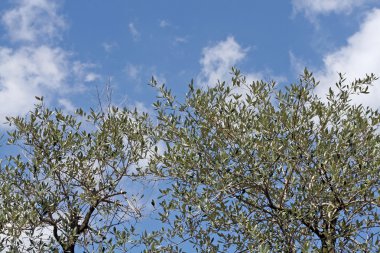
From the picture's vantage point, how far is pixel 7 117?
14062 millimetres

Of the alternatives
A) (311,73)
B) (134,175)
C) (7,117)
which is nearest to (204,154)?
(134,175)

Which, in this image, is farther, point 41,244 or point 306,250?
point 41,244

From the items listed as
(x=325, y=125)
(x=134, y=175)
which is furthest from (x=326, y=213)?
(x=134, y=175)

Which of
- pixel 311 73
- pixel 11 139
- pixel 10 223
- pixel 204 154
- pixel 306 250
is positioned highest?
pixel 311 73

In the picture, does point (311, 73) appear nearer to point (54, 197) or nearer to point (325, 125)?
point (325, 125)

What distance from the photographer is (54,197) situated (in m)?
13.0

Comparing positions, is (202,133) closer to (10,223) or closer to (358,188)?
(358,188)

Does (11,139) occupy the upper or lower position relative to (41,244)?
upper

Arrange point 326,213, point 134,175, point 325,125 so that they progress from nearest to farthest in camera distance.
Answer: point 326,213
point 325,125
point 134,175

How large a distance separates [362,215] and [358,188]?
883 mm

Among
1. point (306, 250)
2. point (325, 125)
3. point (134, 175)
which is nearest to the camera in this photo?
point (306, 250)

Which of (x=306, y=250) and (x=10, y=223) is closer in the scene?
(x=306, y=250)

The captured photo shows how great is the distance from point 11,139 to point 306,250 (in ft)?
23.5

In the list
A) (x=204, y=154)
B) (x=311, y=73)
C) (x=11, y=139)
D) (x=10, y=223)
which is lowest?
(x=10, y=223)
